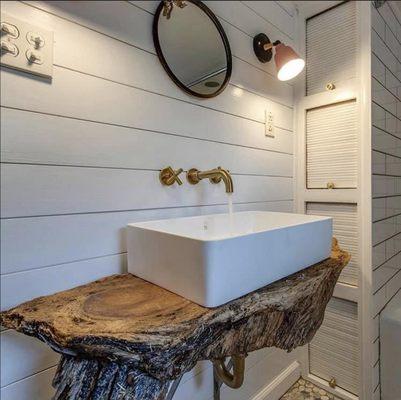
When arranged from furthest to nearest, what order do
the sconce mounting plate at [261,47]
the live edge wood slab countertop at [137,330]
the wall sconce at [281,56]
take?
the sconce mounting plate at [261,47]
the wall sconce at [281,56]
the live edge wood slab countertop at [137,330]

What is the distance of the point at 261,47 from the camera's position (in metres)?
1.30

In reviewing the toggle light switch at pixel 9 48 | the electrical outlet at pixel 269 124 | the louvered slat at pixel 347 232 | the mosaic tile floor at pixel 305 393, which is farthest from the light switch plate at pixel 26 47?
the mosaic tile floor at pixel 305 393

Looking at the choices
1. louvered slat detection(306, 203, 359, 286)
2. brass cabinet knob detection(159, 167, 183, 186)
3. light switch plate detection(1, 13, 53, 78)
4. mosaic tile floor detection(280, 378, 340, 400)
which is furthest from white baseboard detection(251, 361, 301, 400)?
light switch plate detection(1, 13, 53, 78)

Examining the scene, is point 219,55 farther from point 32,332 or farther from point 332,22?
point 32,332

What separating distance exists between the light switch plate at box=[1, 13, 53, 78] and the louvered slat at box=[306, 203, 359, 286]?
138cm

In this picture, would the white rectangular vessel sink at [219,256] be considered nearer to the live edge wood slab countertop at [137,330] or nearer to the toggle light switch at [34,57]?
the live edge wood slab countertop at [137,330]

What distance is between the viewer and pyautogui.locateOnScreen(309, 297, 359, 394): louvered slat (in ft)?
4.52

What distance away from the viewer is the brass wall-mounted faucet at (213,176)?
38.0 inches

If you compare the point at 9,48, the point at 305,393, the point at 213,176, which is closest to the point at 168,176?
the point at 213,176

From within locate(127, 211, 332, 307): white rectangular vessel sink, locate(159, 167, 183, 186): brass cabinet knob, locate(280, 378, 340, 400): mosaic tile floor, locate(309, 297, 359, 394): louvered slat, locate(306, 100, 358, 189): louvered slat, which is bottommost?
locate(280, 378, 340, 400): mosaic tile floor

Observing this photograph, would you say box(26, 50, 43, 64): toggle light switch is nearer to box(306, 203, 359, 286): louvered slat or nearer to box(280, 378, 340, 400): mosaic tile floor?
box(306, 203, 359, 286): louvered slat

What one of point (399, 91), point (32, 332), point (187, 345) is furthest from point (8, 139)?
point (399, 91)

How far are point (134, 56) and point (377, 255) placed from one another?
1387 mm

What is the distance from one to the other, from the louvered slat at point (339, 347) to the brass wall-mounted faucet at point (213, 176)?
0.97m
